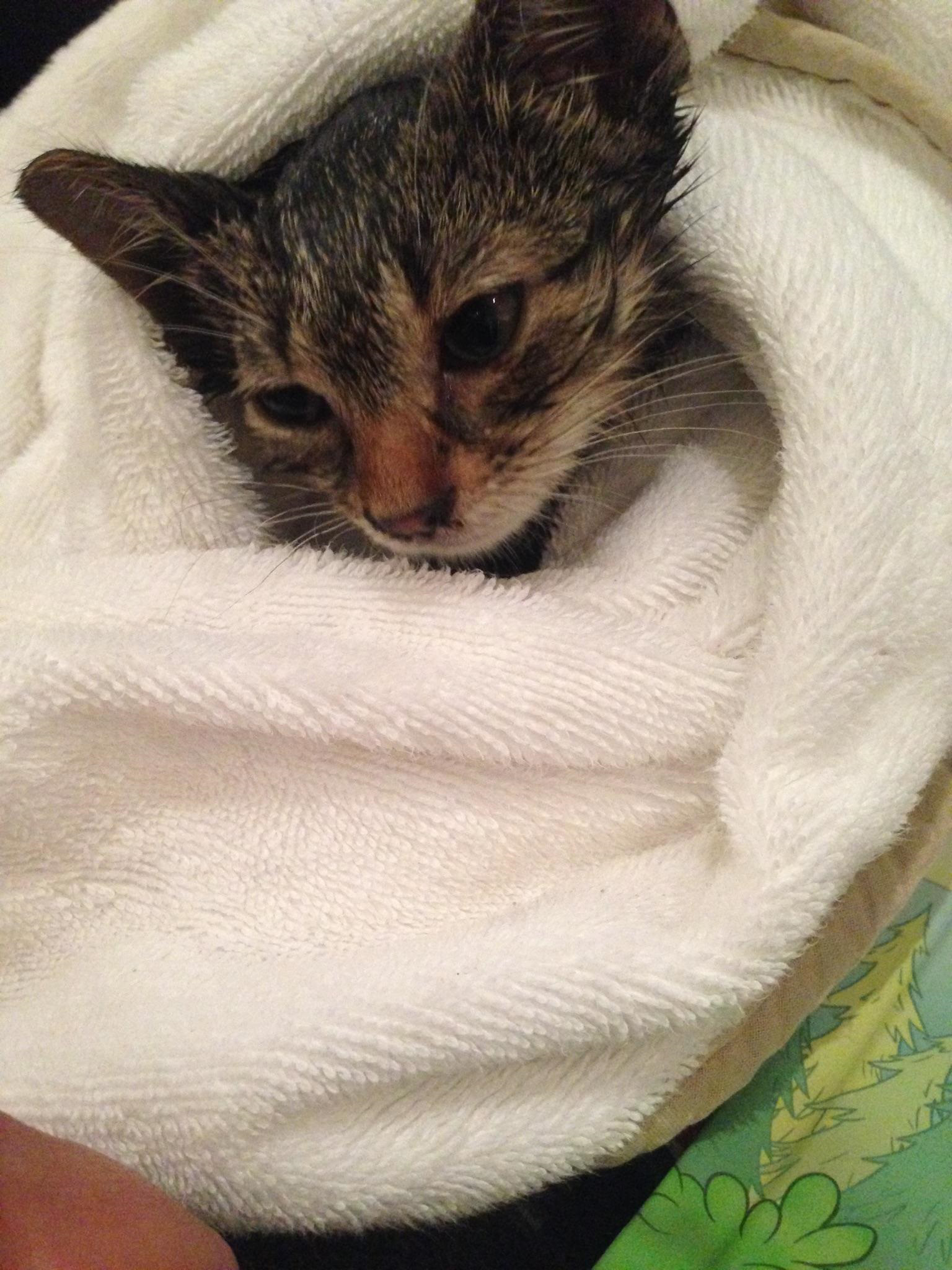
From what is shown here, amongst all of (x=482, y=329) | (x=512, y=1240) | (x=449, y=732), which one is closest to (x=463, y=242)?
(x=482, y=329)

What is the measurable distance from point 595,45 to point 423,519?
1.41ft

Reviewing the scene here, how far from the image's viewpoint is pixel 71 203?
80cm

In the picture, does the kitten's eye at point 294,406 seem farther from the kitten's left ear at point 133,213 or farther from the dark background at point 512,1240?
the dark background at point 512,1240

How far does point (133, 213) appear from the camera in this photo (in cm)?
80

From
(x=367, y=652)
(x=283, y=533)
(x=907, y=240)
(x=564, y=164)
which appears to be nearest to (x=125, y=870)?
(x=367, y=652)

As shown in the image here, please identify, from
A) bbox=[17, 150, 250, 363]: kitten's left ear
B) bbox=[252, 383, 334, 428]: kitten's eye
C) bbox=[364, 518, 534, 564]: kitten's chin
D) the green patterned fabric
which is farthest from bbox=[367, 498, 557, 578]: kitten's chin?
the green patterned fabric

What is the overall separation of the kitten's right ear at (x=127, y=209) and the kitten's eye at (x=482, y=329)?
244 mm

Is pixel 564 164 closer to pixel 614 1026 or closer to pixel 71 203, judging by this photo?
pixel 71 203

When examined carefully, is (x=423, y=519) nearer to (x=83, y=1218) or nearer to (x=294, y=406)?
(x=294, y=406)

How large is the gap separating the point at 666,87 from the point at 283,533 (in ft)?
1.87

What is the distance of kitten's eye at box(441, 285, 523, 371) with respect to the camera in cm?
77

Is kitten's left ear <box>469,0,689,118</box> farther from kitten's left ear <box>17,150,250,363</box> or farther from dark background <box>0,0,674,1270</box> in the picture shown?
dark background <box>0,0,674,1270</box>

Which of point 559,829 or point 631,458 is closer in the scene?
point 559,829

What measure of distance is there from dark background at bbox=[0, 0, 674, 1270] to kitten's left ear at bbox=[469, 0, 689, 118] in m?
0.94
